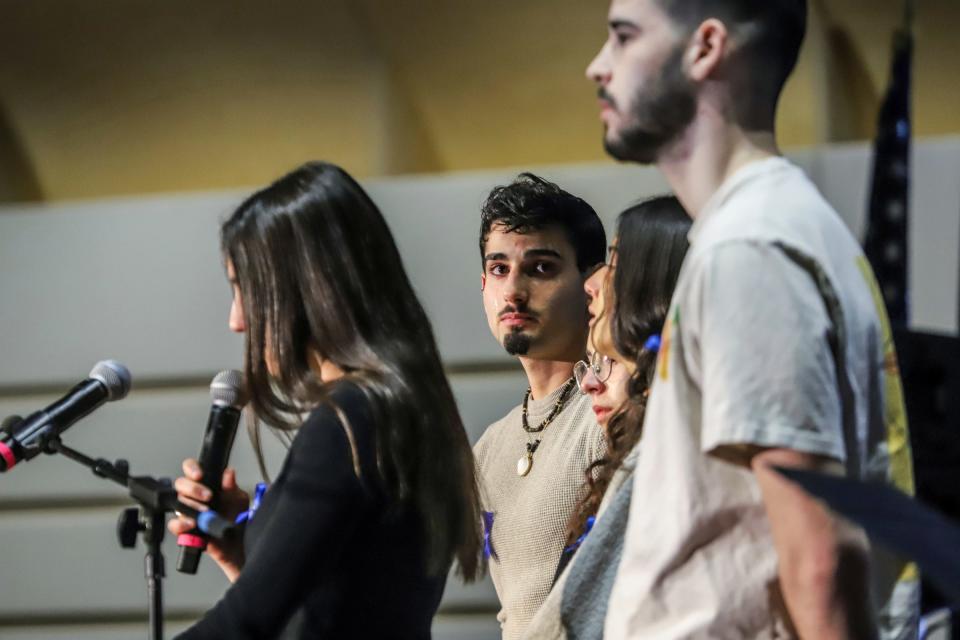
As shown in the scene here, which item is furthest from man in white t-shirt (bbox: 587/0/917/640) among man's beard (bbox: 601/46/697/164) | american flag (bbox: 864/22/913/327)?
american flag (bbox: 864/22/913/327)

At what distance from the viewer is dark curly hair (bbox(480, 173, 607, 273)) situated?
5.34 feet

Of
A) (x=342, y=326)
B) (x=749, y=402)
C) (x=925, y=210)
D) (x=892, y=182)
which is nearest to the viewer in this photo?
(x=749, y=402)

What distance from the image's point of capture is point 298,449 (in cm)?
117

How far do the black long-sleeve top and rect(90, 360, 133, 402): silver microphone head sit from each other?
392 millimetres

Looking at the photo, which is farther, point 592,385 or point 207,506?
point 592,385

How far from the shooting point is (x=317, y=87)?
311cm

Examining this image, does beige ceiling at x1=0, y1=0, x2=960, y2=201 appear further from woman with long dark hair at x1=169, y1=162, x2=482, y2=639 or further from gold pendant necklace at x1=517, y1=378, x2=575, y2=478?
woman with long dark hair at x1=169, y1=162, x2=482, y2=639

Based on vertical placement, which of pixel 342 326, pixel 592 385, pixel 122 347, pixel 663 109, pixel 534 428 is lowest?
pixel 122 347

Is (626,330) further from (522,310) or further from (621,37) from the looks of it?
(621,37)

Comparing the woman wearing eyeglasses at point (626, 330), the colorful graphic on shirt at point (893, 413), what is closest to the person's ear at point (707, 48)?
the colorful graphic on shirt at point (893, 413)

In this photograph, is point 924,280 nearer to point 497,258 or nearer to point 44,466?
point 497,258

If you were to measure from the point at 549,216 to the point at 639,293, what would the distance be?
324 millimetres

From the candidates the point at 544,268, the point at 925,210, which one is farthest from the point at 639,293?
the point at 925,210

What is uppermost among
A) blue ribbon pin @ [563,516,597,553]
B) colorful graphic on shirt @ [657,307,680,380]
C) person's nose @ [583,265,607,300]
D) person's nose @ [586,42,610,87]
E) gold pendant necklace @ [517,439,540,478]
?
person's nose @ [586,42,610,87]
